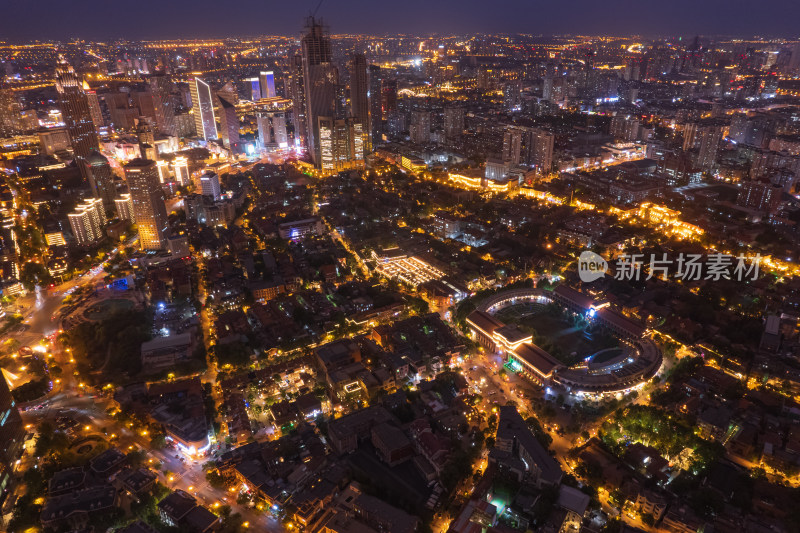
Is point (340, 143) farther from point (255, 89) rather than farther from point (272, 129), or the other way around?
point (255, 89)

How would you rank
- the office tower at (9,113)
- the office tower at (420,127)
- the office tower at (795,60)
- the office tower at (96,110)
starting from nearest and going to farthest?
1. the office tower at (9,113)
2. the office tower at (420,127)
3. the office tower at (96,110)
4. the office tower at (795,60)

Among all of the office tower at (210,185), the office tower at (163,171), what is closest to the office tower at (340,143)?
the office tower at (210,185)

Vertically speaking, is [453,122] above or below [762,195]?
above

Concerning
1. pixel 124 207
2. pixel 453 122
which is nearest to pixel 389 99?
pixel 453 122

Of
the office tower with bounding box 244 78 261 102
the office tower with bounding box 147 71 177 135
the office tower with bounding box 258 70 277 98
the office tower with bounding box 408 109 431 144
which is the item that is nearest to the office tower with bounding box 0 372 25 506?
the office tower with bounding box 408 109 431 144

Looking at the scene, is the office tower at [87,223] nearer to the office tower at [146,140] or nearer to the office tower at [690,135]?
the office tower at [146,140]

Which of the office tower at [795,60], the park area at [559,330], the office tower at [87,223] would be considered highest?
the office tower at [795,60]

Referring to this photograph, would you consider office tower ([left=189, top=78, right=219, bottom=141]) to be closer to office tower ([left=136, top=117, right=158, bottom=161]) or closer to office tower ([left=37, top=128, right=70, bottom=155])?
office tower ([left=136, top=117, right=158, bottom=161])
